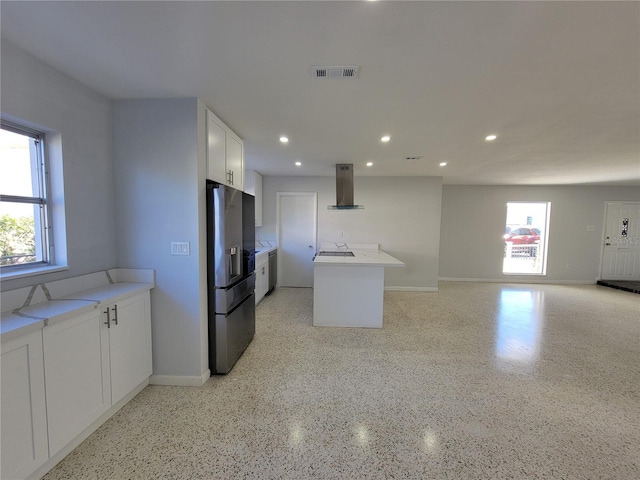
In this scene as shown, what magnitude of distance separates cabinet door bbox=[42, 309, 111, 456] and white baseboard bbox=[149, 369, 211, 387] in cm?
45

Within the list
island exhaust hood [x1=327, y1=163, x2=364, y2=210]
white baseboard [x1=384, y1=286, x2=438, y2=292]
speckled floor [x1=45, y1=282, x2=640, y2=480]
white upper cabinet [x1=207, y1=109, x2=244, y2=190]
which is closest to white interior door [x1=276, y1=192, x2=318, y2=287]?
island exhaust hood [x1=327, y1=163, x2=364, y2=210]

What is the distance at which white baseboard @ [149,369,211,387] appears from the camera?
7.42ft

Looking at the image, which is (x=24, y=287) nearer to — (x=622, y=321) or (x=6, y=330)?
(x=6, y=330)

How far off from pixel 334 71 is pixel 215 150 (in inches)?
52.0

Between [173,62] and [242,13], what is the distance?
0.69 metres

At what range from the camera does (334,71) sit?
5.59 ft

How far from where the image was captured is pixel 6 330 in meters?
1.23

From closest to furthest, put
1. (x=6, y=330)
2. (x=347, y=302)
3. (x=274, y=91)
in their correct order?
(x=6, y=330), (x=274, y=91), (x=347, y=302)

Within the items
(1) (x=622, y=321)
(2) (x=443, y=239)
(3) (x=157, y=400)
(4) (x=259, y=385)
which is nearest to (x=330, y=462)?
(4) (x=259, y=385)

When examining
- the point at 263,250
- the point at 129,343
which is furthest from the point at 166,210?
the point at 263,250

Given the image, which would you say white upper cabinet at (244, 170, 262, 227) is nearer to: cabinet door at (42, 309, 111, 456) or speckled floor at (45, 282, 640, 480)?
speckled floor at (45, 282, 640, 480)

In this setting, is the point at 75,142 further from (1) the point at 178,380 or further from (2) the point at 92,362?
(1) the point at 178,380

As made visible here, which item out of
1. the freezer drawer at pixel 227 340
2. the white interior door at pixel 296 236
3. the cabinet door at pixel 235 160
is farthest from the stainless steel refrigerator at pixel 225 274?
the white interior door at pixel 296 236

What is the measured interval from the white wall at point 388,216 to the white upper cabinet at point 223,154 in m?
2.48
